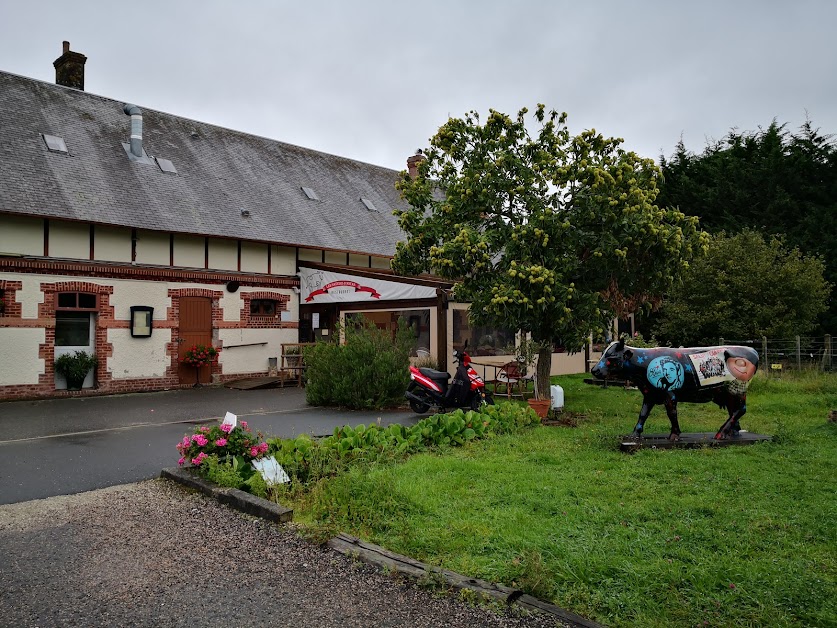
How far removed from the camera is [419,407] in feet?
37.3

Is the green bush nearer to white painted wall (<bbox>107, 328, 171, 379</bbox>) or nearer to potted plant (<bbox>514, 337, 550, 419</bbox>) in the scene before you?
white painted wall (<bbox>107, 328, 171, 379</bbox>)

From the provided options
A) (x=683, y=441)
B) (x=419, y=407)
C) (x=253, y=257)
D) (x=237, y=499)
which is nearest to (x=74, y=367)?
(x=253, y=257)

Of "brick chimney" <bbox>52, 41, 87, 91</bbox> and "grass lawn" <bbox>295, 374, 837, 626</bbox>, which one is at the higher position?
"brick chimney" <bbox>52, 41, 87, 91</bbox>

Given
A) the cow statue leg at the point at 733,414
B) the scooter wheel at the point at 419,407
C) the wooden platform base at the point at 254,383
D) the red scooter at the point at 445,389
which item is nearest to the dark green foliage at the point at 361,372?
the red scooter at the point at 445,389

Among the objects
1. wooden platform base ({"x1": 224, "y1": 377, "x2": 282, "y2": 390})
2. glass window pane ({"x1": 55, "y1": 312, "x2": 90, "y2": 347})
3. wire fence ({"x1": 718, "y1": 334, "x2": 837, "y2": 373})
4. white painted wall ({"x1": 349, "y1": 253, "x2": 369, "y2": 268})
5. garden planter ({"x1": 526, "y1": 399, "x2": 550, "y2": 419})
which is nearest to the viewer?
garden planter ({"x1": 526, "y1": 399, "x2": 550, "y2": 419})

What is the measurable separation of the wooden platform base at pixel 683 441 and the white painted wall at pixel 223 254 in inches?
532

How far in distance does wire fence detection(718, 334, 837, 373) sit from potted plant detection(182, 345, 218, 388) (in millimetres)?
14391

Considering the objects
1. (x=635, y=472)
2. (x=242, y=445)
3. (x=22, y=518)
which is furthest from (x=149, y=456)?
(x=635, y=472)

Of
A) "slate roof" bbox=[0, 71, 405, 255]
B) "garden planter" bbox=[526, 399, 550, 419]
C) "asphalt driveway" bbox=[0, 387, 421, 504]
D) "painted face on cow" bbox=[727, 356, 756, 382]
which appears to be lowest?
"asphalt driveway" bbox=[0, 387, 421, 504]

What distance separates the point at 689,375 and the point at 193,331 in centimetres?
1367

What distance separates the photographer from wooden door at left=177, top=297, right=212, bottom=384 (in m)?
17.4

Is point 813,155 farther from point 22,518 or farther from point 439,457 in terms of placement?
point 22,518

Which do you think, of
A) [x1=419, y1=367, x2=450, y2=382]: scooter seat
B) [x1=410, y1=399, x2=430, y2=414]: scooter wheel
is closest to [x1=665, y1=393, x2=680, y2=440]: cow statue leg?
[x1=419, y1=367, x2=450, y2=382]: scooter seat

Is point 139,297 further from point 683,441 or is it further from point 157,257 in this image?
point 683,441
